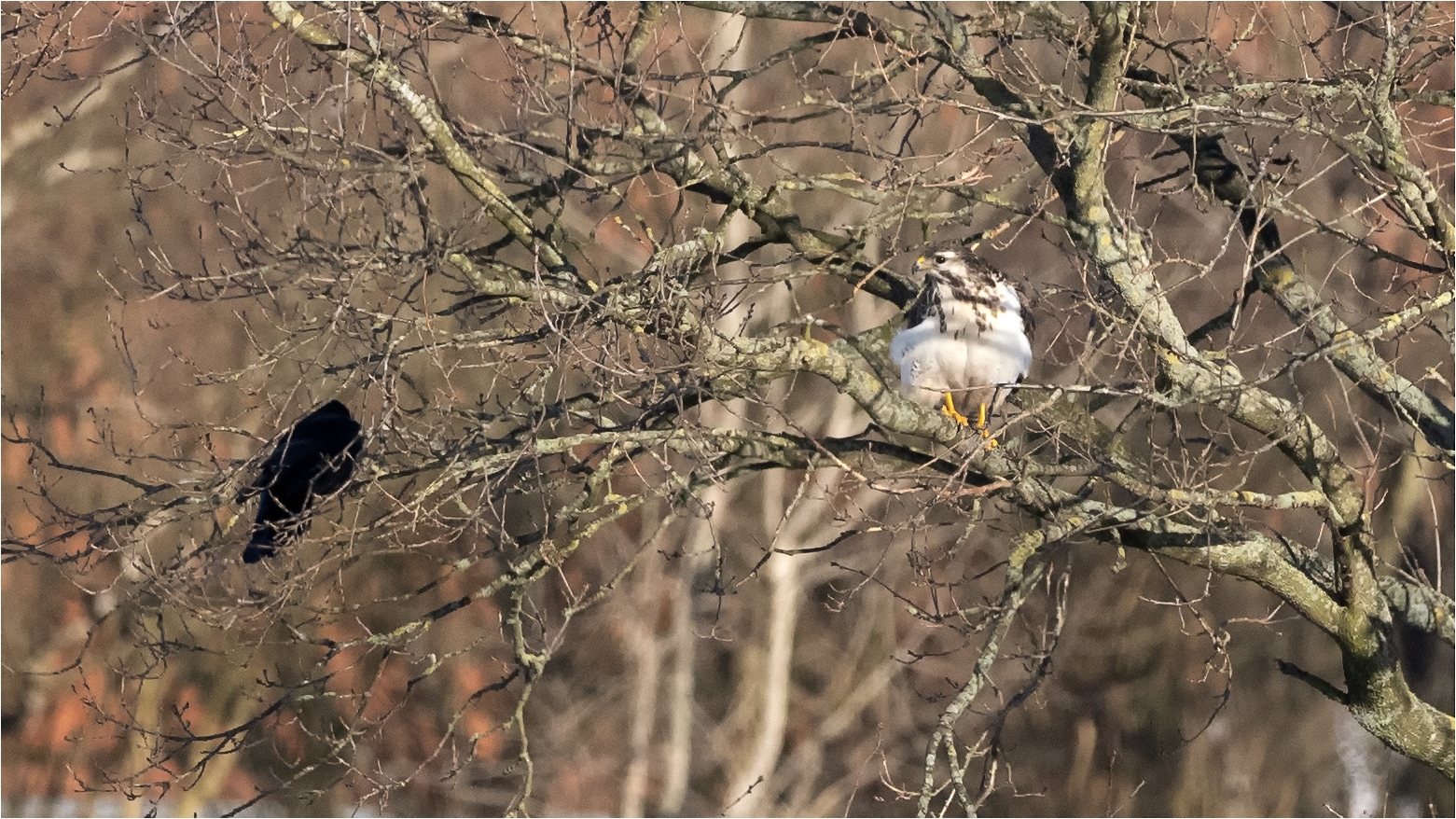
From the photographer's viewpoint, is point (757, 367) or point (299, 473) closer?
point (757, 367)

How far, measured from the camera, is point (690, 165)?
233 inches

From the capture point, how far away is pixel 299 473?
6.22 meters

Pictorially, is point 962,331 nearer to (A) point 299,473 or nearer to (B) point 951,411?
(B) point 951,411

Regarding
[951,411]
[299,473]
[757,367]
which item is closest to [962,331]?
[951,411]

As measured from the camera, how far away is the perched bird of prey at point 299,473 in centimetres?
557

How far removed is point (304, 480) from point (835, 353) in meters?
2.22

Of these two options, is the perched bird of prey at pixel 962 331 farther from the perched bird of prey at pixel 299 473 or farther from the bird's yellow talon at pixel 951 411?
the perched bird of prey at pixel 299 473

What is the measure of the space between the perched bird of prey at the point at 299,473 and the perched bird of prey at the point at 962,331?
2355mm

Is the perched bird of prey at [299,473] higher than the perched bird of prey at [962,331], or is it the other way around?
the perched bird of prey at [962,331]

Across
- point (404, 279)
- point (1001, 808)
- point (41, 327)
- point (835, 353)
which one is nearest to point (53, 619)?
point (41, 327)

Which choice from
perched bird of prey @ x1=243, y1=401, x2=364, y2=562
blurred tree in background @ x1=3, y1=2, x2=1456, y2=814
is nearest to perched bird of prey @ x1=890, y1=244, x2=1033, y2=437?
blurred tree in background @ x1=3, y1=2, x2=1456, y2=814

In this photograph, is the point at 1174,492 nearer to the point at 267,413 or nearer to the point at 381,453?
the point at 381,453

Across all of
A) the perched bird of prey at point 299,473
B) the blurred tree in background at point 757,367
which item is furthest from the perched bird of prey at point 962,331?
the perched bird of prey at point 299,473

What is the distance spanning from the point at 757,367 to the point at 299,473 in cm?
215
